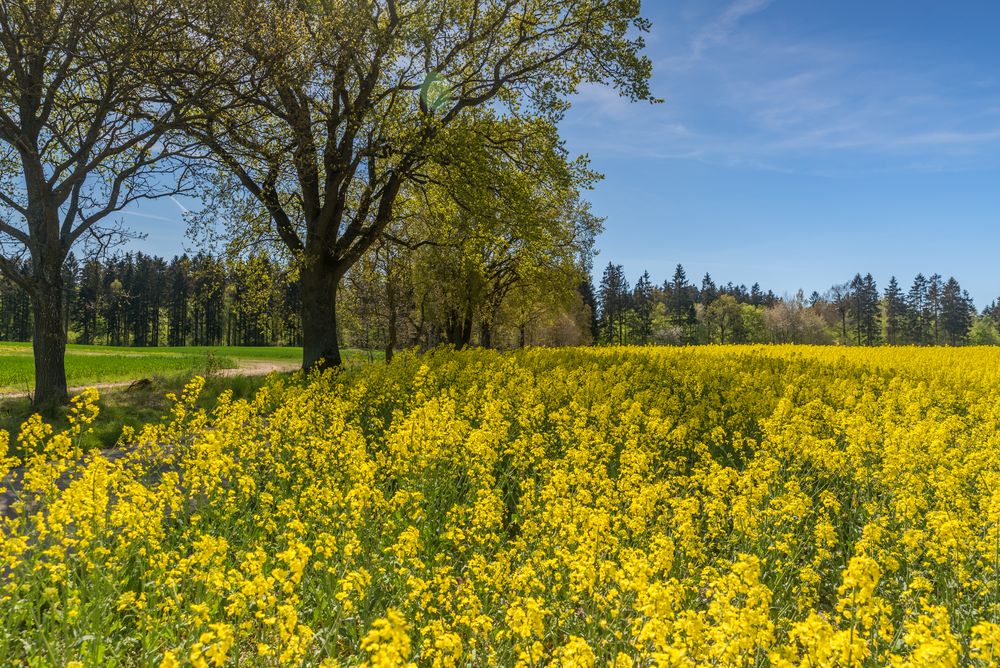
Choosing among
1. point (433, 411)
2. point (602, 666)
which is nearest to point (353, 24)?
point (433, 411)

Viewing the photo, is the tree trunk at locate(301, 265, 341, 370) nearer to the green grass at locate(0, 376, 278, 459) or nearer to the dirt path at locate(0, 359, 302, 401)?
the dirt path at locate(0, 359, 302, 401)

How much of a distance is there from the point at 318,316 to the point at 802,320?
108m

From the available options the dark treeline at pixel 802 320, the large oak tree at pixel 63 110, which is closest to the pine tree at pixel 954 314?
the dark treeline at pixel 802 320

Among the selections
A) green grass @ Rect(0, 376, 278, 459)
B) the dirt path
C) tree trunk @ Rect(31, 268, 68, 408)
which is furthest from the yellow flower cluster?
the dirt path

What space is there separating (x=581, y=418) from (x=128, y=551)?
214 inches

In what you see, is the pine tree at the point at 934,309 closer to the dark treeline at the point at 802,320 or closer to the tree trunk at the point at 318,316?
the dark treeline at the point at 802,320

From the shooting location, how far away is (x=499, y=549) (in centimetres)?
520

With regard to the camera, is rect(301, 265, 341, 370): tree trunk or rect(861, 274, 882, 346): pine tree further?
rect(861, 274, 882, 346): pine tree

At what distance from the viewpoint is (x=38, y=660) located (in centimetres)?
321

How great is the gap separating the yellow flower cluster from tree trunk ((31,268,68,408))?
5.97 meters

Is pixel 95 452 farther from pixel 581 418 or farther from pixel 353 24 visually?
pixel 353 24

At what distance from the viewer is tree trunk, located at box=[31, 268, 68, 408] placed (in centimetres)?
1239

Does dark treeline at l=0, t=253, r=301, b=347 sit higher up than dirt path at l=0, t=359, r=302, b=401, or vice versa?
dark treeline at l=0, t=253, r=301, b=347

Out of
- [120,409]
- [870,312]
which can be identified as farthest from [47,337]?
[870,312]
